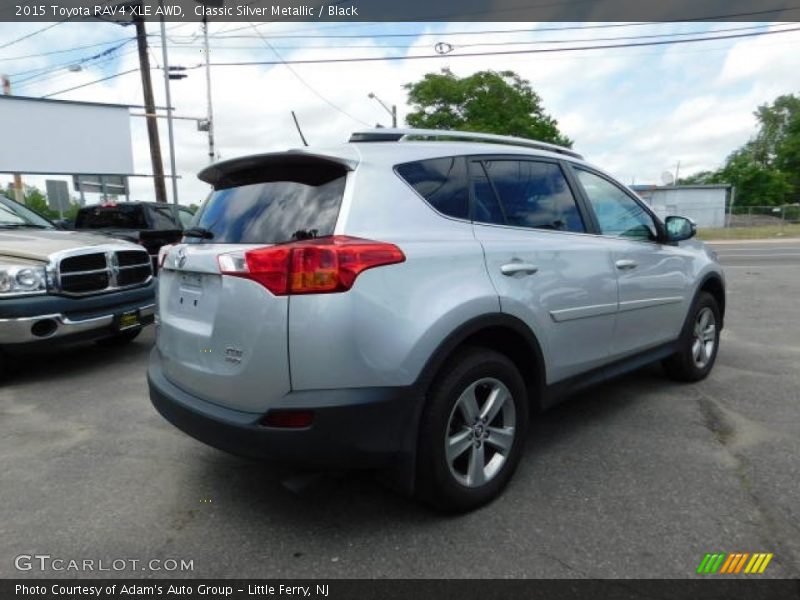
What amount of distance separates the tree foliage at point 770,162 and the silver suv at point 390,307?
7480 cm

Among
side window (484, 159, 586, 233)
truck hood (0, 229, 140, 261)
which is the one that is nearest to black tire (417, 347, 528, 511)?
side window (484, 159, 586, 233)

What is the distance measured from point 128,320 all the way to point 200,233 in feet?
10.2

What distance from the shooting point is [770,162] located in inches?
3095

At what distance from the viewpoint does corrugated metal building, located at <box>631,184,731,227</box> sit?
45.9 m

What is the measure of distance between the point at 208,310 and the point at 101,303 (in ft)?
11.0

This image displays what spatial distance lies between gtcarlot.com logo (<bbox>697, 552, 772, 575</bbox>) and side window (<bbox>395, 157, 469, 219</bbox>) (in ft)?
6.00

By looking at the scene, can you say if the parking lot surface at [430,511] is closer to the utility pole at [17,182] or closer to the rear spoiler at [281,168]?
the rear spoiler at [281,168]

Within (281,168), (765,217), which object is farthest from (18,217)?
(765,217)

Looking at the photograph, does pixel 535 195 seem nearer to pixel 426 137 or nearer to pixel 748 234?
pixel 426 137

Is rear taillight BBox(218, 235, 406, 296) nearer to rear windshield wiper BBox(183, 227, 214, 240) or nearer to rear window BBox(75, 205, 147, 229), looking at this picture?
rear windshield wiper BBox(183, 227, 214, 240)

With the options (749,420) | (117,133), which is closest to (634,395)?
(749,420)

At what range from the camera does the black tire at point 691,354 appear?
14.4ft

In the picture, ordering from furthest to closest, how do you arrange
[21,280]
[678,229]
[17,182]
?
[17,182], [21,280], [678,229]
